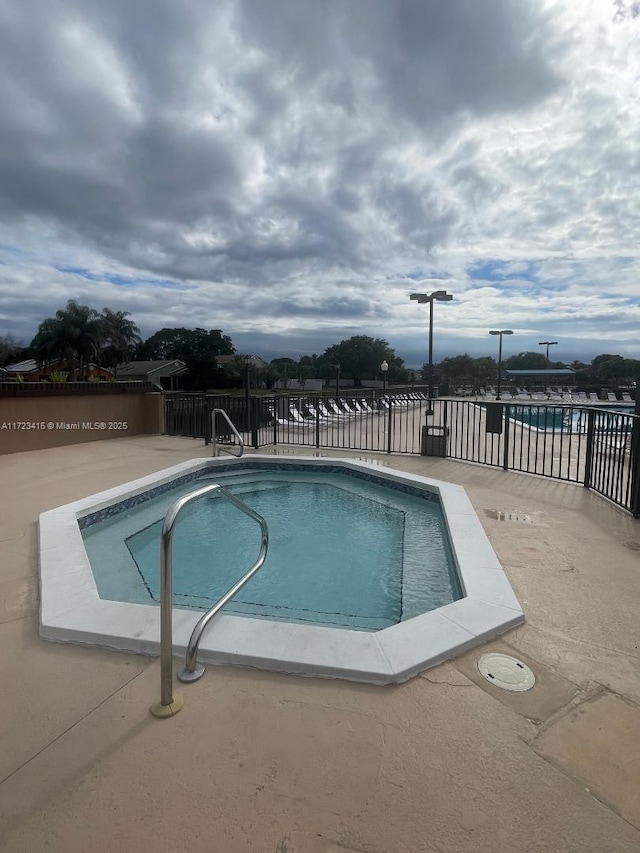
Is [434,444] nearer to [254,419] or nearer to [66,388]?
[254,419]

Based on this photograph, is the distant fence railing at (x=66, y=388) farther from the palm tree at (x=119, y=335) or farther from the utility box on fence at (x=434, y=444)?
the palm tree at (x=119, y=335)

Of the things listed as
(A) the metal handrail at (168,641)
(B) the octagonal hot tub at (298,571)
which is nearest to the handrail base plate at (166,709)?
(A) the metal handrail at (168,641)

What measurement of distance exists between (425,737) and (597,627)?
1.36 metres

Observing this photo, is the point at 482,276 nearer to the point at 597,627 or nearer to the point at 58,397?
the point at 58,397

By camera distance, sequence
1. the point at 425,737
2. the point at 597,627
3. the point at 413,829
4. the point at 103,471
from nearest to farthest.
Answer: the point at 413,829, the point at 425,737, the point at 597,627, the point at 103,471

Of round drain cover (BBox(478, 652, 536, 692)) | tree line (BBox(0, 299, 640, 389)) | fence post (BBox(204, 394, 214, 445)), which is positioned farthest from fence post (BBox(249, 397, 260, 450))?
tree line (BBox(0, 299, 640, 389))

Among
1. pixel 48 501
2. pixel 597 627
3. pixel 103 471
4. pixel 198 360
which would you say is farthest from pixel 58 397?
pixel 198 360

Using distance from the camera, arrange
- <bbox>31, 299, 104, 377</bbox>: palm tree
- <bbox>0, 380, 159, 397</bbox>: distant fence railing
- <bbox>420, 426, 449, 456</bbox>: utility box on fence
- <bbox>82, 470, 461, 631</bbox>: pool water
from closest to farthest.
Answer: <bbox>82, 470, 461, 631</bbox>: pool water < <bbox>420, 426, 449, 456</bbox>: utility box on fence < <bbox>0, 380, 159, 397</bbox>: distant fence railing < <bbox>31, 299, 104, 377</bbox>: palm tree

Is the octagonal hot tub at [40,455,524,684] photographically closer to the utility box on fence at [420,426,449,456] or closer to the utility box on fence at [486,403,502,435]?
the utility box on fence at [420,426,449,456]

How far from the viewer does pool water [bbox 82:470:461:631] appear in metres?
3.18

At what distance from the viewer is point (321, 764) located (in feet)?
4.72

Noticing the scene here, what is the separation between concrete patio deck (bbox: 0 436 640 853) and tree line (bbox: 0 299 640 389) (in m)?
19.3

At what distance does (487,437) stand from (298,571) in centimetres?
745

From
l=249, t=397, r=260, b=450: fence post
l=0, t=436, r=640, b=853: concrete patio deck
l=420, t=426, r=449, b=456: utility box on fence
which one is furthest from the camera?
l=249, t=397, r=260, b=450: fence post
